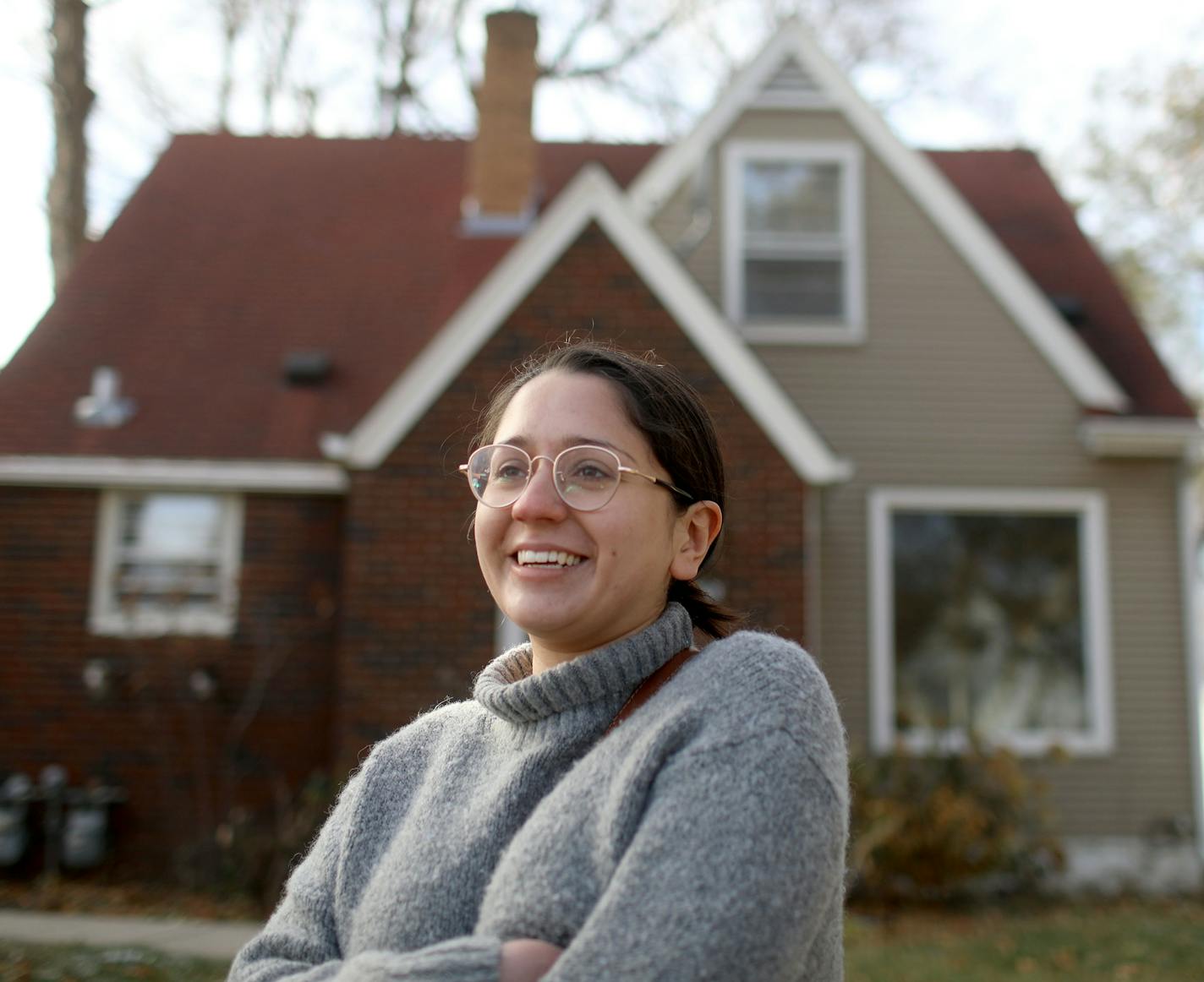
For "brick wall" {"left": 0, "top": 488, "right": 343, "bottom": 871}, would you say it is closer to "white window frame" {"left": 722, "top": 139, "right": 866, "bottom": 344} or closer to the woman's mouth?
"white window frame" {"left": 722, "top": 139, "right": 866, "bottom": 344}

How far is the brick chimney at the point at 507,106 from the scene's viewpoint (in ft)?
37.5

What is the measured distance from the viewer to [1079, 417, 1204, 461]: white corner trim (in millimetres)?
9820

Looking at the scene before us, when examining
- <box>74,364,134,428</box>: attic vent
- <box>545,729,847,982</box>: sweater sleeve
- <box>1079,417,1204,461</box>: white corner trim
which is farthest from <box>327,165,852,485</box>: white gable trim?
<box>545,729,847,982</box>: sweater sleeve

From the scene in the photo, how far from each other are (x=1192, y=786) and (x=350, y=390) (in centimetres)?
744

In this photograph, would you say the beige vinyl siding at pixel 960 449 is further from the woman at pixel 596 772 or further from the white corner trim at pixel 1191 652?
the woman at pixel 596 772

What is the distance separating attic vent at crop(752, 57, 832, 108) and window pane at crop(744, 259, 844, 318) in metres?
1.33

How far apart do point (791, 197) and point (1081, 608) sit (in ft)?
13.6

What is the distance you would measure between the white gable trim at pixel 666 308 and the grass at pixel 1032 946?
300cm

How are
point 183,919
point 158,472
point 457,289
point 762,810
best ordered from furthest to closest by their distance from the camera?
point 457,289, point 158,472, point 183,919, point 762,810

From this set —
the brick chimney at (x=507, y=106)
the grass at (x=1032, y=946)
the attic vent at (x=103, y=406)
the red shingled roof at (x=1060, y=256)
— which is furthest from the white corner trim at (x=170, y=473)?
the red shingled roof at (x=1060, y=256)

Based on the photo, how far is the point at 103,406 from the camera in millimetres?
9812

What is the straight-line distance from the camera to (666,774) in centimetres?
147

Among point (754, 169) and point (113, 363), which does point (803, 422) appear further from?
point (113, 363)

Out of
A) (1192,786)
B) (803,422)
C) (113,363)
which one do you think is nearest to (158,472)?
(113,363)
